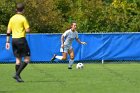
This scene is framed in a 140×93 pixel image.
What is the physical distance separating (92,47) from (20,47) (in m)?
11.4

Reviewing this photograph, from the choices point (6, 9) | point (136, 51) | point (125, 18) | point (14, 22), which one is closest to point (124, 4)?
point (125, 18)

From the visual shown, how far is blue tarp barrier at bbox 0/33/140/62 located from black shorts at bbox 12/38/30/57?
10915mm

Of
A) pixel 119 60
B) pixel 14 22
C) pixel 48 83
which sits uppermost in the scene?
pixel 14 22

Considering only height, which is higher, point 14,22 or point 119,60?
point 14,22

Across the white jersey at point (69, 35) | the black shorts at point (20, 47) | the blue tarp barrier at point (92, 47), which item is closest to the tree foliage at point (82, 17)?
the blue tarp barrier at point (92, 47)

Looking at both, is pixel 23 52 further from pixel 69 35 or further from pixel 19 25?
pixel 69 35

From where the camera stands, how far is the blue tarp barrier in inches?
973

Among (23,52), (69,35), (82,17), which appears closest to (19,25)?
(23,52)

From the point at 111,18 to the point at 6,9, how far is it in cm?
638

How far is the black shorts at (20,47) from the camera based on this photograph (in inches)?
534

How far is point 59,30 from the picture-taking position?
107 ft

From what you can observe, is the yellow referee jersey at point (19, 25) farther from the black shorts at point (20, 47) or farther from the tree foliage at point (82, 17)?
the tree foliage at point (82, 17)

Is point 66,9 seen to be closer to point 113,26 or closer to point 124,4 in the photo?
point 124,4

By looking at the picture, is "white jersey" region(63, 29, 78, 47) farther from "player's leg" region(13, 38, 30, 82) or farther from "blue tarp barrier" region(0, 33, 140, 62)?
"player's leg" region(13, 38, 30, 82)
